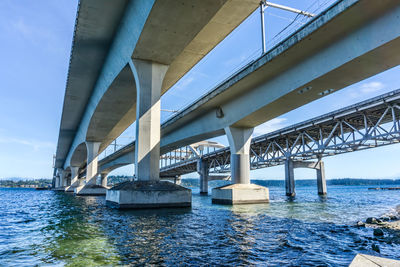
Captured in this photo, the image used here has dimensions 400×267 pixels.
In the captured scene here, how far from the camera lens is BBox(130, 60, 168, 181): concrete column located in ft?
59.5

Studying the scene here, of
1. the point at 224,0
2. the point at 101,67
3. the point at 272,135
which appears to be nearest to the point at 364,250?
the point at 224,0

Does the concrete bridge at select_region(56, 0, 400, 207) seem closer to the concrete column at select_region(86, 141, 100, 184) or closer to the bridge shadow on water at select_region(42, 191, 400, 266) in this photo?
the bridge shadow on water at select_region(42, 191, 400, 266)

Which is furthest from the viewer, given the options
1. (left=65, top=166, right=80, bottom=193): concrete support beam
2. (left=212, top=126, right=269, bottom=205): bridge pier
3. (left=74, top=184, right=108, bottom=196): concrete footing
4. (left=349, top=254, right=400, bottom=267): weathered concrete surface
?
(left=65, top=166, right=80, bottom=193): concrete support beam

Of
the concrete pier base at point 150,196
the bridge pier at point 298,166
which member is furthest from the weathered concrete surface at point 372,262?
the bridge pier at point 298,166

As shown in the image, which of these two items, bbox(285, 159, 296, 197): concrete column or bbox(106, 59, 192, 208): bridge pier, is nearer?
bbox(106, 59, 192, 208): bridge pier

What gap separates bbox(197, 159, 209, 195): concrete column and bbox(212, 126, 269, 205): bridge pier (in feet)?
119

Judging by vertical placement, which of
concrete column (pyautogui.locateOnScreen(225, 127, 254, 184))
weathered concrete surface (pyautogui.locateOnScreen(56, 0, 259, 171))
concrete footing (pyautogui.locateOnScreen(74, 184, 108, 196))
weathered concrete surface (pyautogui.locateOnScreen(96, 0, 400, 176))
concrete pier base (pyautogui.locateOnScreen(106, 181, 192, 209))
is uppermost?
weathered concrete surface (pyautogui.locateOnScreen(56, 0, 259, 171))

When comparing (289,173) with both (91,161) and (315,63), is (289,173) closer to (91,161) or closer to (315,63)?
(91,161)

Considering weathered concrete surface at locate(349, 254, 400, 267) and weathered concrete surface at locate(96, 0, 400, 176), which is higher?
weathered concrete surface at locate(96, 0, 400, 176)

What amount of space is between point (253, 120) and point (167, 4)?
13.9m

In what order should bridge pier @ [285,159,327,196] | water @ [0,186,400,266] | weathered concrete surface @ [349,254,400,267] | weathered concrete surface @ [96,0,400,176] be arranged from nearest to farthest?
weathered concrete surface @ [349,254,400,267], water @ [0,186,400,266], weathered concrete surface @ [96,0,400,176], bridge pier @ [285,159,327,196]

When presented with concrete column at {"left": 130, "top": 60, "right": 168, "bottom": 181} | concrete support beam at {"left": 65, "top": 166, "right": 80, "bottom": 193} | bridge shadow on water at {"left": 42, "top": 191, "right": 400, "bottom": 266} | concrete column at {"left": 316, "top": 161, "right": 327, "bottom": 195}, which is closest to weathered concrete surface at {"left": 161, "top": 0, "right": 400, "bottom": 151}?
concrete column at {"left": 130, "top": 60, "right": 168, "bottom": 181}

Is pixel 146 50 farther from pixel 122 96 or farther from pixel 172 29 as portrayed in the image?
pixel 122 96

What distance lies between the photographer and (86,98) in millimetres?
33375
